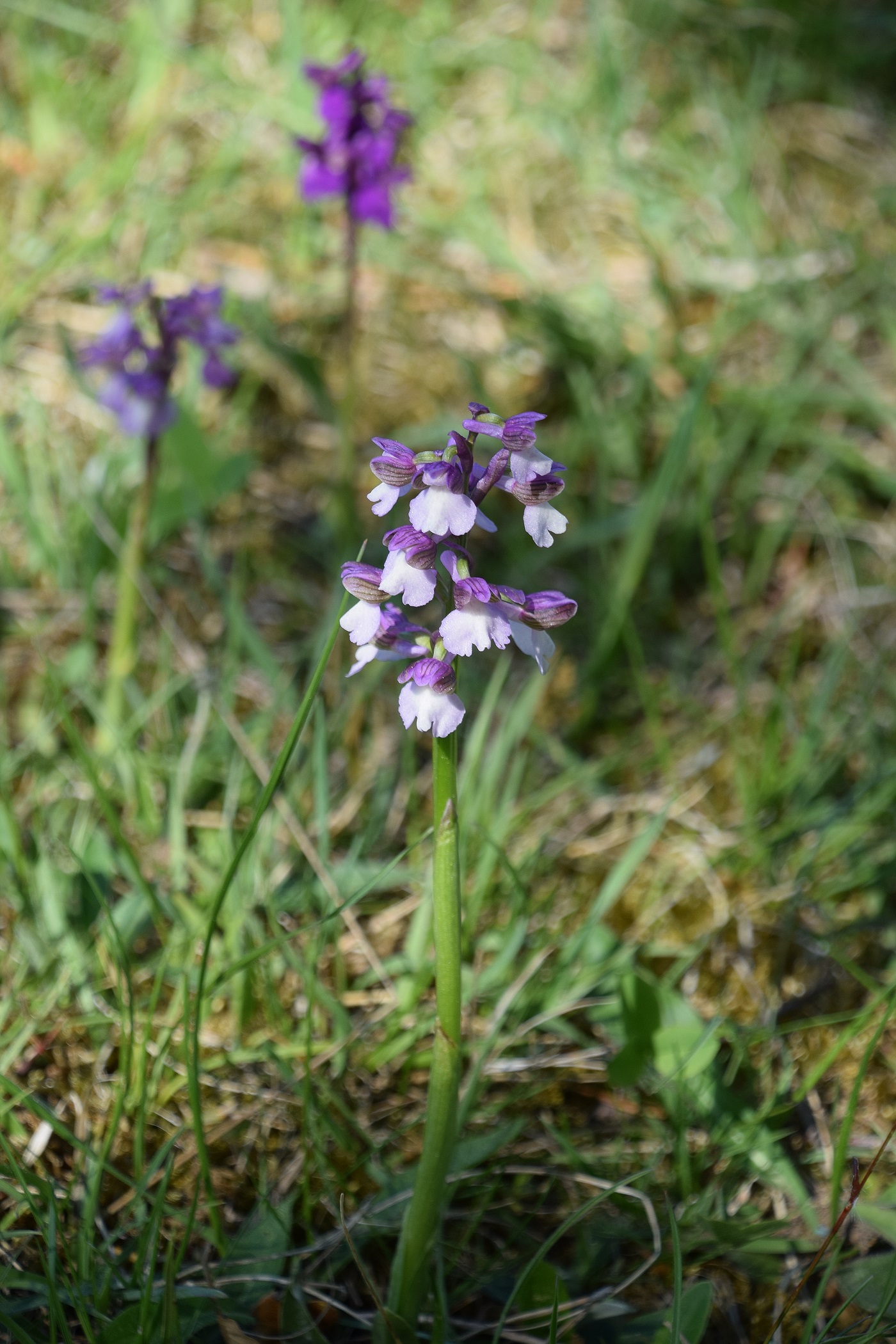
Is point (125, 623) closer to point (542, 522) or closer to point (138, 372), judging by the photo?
point (138, 372)

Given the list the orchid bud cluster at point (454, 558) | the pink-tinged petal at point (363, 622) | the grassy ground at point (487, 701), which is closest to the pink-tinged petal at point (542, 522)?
the orchid bud cluster at point (454, 558)

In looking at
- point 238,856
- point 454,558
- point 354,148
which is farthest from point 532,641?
point 354,148

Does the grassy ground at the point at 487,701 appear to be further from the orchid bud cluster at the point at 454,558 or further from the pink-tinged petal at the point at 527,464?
the pink-tinged petal at the point at 527,464

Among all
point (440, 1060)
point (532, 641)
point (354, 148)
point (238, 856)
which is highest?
point (354, 148)

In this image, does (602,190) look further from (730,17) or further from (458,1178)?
(458,1178)

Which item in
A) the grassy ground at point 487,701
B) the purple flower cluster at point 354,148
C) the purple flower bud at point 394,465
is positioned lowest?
the grassy ground at point 487,701

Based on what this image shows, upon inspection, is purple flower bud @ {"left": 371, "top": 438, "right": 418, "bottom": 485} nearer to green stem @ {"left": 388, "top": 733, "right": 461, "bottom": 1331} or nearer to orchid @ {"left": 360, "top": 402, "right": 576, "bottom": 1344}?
orchid @ {"left": 360, "top": 402, "right": 576, "bottom": 1344}
